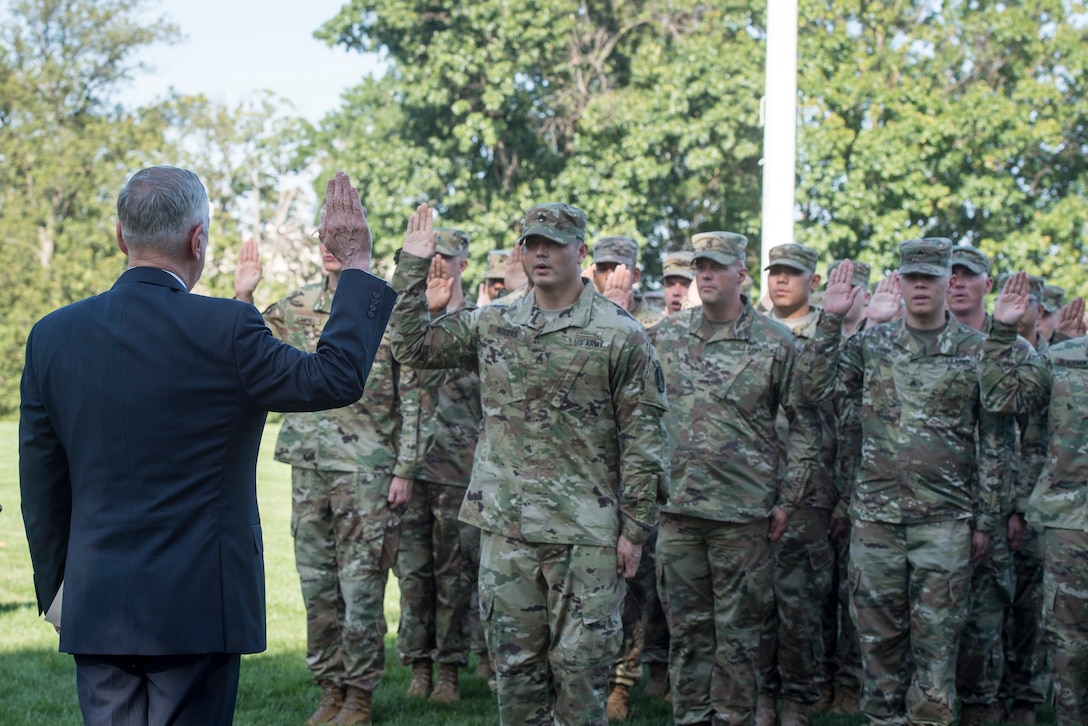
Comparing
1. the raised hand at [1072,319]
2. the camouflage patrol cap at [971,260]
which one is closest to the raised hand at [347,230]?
the camouflage patrol cap at [971,260]

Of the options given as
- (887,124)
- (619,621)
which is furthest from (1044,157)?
(619,621)

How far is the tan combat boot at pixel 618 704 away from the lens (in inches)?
297

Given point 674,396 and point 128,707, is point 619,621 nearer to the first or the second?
point 674,396

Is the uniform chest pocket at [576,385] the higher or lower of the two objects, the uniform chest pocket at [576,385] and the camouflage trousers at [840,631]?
the higher

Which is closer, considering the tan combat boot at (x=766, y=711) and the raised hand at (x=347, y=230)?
the raised hand at (x=347, y=230)

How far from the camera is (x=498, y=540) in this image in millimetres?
5492

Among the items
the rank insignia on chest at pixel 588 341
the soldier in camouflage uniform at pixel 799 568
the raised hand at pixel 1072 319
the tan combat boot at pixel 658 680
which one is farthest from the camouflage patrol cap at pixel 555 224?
the raised hand at pixel 1072 319

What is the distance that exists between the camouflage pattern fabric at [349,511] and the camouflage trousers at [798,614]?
2.35 m

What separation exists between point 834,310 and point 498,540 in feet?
7.67

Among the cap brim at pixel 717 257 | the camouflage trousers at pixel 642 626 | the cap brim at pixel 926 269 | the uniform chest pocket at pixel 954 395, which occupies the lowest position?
the camouflage trousers at pixel 642 626

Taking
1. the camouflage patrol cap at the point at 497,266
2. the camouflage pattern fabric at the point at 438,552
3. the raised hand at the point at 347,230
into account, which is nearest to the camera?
the raised hand at the point at 347,230

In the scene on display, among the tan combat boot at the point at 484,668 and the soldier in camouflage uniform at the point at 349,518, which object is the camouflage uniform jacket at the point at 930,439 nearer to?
the soldier in camouflage uniform at the point at 349,518

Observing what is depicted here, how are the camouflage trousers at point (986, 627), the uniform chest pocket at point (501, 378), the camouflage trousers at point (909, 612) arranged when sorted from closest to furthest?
1. the uniform chest pocket at point (501, 378)
2. the camouflage trousers at point (909, 612)
3. the camouflage trousers at point (986, 627)

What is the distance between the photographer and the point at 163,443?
3303mm
